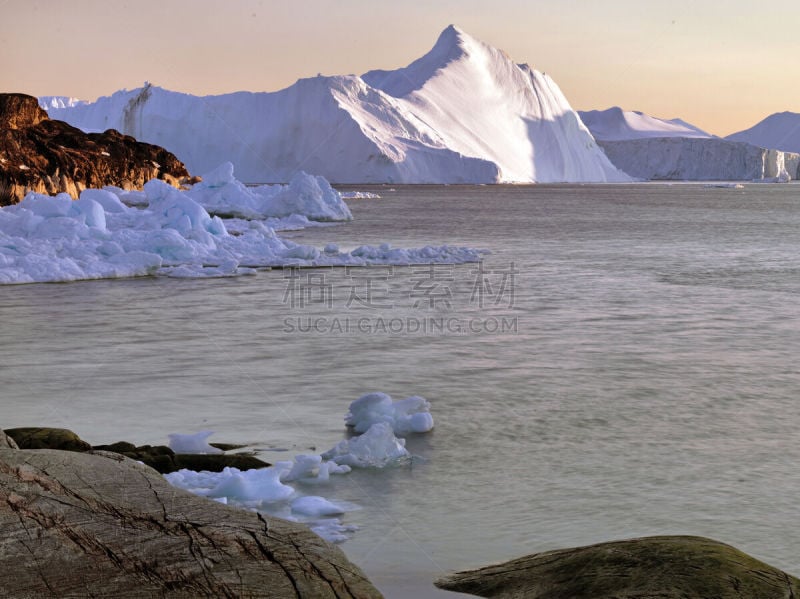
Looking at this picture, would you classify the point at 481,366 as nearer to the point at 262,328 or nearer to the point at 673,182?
the point at 262,328

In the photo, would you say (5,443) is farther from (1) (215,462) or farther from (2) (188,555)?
(1) (215,462)

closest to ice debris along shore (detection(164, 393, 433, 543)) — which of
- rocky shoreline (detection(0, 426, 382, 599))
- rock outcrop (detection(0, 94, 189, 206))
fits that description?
rocky shoreline (detection(0, 426, 382, 599))

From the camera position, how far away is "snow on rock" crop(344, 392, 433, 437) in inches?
270

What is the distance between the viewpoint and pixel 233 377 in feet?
28.9

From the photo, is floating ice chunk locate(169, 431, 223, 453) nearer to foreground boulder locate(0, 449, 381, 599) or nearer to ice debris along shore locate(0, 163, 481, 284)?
foreground boulder locate(0, 449, 381, 599)

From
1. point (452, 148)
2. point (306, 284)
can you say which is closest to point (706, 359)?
point (306, 284)

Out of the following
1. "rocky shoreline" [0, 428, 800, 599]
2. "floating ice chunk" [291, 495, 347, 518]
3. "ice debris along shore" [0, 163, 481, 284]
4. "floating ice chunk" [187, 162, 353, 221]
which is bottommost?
"floating ice chunk" [291, 495, 347, 518]

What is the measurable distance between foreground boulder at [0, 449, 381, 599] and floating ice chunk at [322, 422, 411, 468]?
273cm

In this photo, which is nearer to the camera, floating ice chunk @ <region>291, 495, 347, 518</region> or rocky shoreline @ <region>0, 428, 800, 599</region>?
rocky shoreline @ <region>0, 428, 800, 599</region>

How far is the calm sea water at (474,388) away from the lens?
524cm

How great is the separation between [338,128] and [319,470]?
9412cm

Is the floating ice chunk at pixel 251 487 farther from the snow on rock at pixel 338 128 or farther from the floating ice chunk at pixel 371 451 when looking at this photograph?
the snow on rock at pixel 338 128

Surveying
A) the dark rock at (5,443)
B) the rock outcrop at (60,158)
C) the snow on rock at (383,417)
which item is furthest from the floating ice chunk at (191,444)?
the rock outcrop at (60,158)

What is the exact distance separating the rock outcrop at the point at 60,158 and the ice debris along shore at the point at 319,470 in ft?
114
